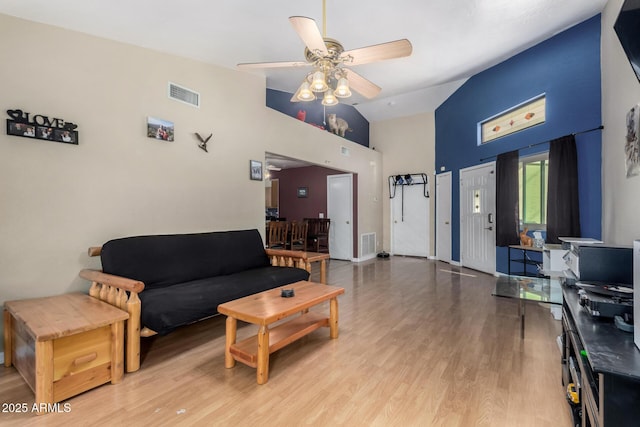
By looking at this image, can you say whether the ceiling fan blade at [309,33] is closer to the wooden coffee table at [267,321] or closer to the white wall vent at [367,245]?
the wooden coffee table at [267,321]

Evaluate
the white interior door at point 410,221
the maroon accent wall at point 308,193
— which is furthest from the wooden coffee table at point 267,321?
the white interior door at point 410,221

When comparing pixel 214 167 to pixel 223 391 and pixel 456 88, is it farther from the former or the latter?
pixel 456 88

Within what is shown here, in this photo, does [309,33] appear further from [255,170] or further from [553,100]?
[553,100]

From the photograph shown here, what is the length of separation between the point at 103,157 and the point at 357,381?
2.72 meters

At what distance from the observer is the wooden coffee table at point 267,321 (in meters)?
1.90

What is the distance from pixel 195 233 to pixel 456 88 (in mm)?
5378

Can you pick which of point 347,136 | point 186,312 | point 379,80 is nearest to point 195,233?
point 186,312

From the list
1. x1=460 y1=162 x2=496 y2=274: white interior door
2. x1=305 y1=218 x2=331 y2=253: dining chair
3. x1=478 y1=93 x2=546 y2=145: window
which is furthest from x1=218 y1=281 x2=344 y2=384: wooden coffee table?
x1=478 y1=93 x2=546 y2=145: window

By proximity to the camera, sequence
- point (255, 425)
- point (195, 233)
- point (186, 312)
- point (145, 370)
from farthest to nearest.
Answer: point (195, 233) < point (186, 312) < point (145, 370) < point (255, 425)

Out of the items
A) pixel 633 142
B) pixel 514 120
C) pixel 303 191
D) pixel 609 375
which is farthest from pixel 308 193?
pixel 609 375

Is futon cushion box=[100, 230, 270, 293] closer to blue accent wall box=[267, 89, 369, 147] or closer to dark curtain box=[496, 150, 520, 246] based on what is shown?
blue accent wall box=[267, 89, 369, 147]

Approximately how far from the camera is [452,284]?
4.42 m

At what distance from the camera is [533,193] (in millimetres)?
4902

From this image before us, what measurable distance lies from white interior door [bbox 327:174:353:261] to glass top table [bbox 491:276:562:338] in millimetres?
3547
